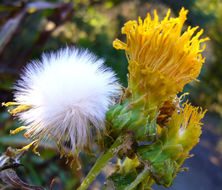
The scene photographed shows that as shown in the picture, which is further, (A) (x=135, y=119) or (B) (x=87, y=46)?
(B) (x=87, y=46)

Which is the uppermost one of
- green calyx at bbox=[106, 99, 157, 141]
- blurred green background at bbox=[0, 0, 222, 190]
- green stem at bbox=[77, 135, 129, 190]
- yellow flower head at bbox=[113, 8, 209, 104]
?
blurred green background at bbox=[0, 0, 222, 190]

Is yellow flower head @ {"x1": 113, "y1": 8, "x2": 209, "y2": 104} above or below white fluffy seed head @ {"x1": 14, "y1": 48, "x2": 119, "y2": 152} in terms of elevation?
above

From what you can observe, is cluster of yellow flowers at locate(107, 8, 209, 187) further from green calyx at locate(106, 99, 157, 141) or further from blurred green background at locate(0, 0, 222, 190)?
blurred green background at locate(0, 0, 222, 190)

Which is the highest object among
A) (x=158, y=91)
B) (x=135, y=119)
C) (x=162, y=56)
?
(x=162, y=56)

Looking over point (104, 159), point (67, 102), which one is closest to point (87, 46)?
point (67, 102)

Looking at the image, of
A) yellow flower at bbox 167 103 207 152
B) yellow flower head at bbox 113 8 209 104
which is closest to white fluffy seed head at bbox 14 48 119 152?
yellow flower head at bbox 113 8 209 104

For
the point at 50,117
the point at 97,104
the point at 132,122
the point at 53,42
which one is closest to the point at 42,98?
the point at 50,117

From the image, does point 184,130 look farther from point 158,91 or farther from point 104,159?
point 104,159
